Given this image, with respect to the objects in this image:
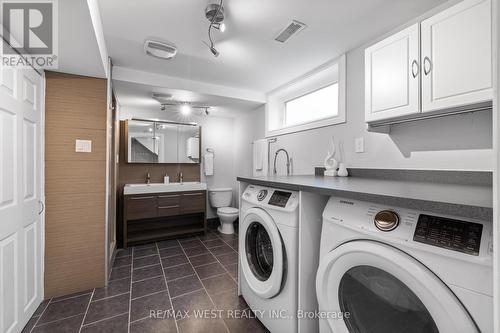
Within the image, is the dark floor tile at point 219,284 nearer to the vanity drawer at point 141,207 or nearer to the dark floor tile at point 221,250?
the dark floor tile at point 221,250

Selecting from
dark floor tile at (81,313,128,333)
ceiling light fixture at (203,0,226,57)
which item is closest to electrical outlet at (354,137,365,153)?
ceiling light fixture at (203,0,226,57)

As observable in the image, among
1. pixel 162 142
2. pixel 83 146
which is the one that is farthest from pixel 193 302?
pixel 162 142

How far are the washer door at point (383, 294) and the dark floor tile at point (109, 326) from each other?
1.40 metres

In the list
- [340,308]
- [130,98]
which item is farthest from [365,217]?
[130,98]

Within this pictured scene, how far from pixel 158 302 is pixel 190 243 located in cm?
135

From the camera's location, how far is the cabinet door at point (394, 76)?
130 cm

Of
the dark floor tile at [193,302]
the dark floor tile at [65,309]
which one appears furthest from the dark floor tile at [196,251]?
the dark floor tile at [65,309]

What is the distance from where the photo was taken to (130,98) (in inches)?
118

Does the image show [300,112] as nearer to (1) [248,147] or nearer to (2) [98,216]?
(1) [248,147]

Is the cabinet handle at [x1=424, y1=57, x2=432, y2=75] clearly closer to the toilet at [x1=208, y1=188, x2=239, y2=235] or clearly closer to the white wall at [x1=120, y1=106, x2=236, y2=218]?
the toilet at [x1=208, y1=188, x2=239, y2=235]

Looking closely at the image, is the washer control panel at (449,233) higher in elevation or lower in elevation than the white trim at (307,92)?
lower

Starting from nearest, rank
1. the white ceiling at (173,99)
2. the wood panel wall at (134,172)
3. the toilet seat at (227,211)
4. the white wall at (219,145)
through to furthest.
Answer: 1. the white ceiling at (173,99)
2. the wood panel wall at (134,172)
3. the toilet seat at (227,211)
4. the white wall at (219,145)

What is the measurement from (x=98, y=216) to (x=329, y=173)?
86.5 inches

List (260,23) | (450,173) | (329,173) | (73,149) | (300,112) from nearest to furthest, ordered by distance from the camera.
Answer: (450,173), (260,23), (73,149), (329,173), (300,112)
